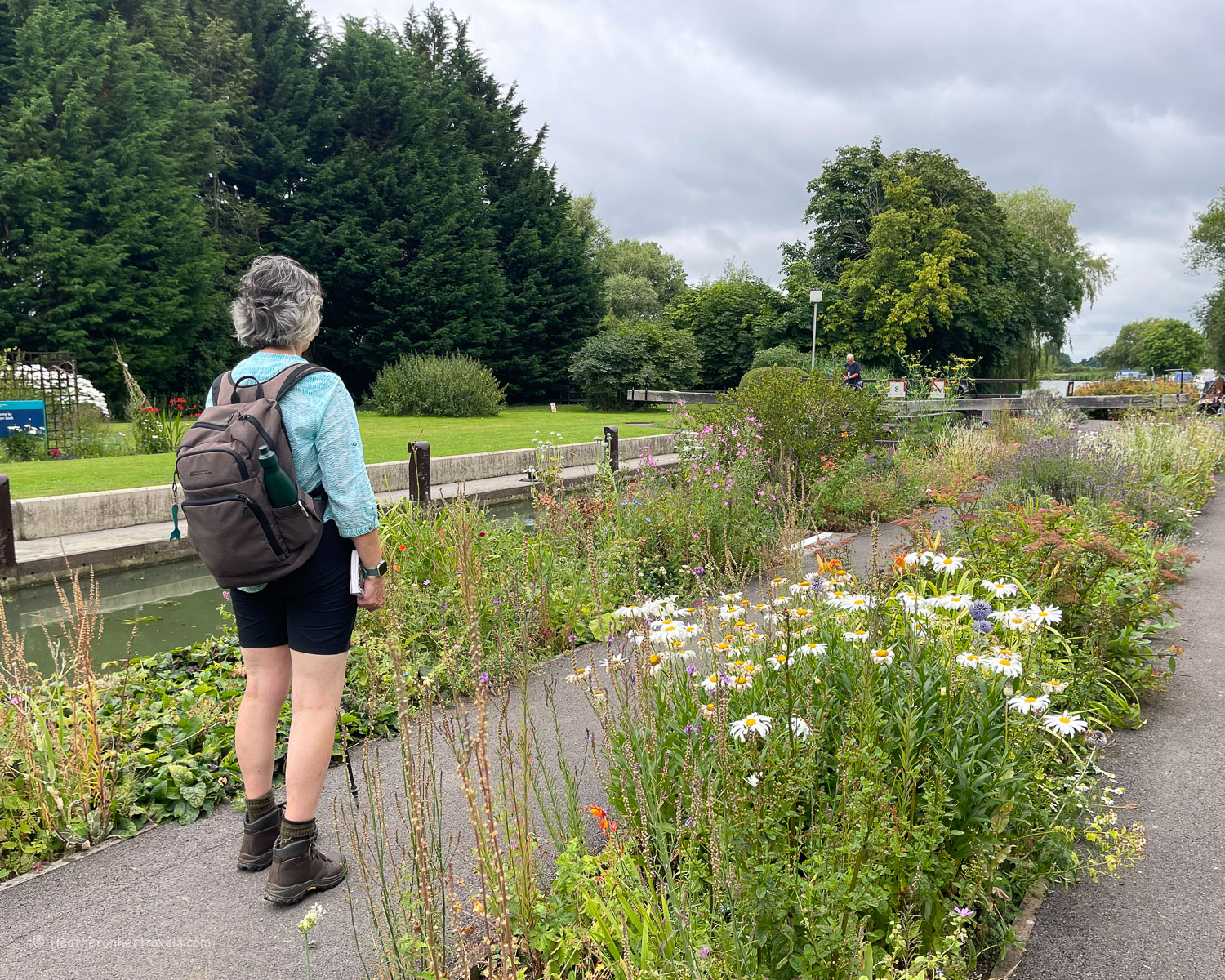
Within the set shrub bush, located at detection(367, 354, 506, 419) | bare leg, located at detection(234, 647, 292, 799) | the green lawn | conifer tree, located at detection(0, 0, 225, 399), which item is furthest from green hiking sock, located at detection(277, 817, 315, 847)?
conifer tree, located at detection(0, 0, 225, 399)

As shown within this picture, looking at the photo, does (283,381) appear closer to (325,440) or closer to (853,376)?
(325,440)

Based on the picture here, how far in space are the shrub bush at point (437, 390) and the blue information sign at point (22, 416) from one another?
36.8 feet

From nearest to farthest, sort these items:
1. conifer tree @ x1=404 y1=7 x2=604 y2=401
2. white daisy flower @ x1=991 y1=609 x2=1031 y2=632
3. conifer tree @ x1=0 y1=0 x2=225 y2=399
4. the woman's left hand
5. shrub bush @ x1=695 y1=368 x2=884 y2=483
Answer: the woman's left hand
white daisy flower @ x1=991 y1=609 x2=1031 y2=632
shrub bush @ x1=695 y1=368 x2=884 y2=483
conifer tree @ x1=0 y1=0 x2=225 y2=399
conifer tree @ x1=404 y1=7 x2=604 y2=401

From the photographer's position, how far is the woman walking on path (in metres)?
2.47

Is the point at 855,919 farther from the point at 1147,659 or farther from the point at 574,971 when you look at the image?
the point at 1147,659

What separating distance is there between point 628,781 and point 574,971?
26.7 inches

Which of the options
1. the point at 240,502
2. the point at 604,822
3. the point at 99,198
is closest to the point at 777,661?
the point at 604,822

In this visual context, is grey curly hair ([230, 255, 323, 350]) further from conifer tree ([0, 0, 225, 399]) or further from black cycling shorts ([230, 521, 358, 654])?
conifer tree ([0, 0, 225, 399])

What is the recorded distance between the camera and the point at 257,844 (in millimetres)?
2762

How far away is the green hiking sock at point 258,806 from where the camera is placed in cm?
271

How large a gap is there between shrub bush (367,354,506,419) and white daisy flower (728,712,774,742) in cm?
2101

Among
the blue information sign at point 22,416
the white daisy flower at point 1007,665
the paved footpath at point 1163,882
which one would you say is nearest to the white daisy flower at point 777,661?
the white daisy flower at point 1007,665

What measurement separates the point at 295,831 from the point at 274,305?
1.60m

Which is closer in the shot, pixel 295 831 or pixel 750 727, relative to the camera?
pixel 750 727
